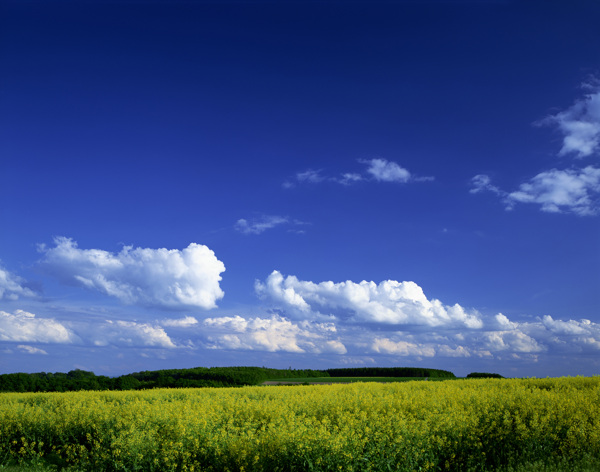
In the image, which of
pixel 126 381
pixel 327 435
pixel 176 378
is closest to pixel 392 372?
pixel 176 378

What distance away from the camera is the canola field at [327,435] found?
803cm

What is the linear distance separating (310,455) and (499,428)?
16.4 ft

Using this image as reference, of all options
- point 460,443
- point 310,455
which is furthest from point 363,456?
point 460,443

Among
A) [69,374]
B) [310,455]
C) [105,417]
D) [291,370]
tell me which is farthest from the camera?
[291,370]

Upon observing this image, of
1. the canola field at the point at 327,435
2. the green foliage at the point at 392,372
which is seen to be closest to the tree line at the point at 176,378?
the green foliage at the point at 392,372

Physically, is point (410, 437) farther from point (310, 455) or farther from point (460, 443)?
point (310, 455)

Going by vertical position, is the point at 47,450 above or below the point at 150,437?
below

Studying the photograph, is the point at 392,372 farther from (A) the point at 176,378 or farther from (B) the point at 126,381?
(B) the point at 126,381

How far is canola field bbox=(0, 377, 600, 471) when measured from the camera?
8031mm

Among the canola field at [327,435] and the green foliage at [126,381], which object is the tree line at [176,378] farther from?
the canola field at [327,435]

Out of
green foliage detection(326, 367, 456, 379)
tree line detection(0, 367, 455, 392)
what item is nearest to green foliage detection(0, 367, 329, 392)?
tree line detection(0, 367, 455, 392)

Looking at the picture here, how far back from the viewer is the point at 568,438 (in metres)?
9.86

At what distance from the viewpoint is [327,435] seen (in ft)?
26.4

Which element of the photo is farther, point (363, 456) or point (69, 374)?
point (69, 374)
